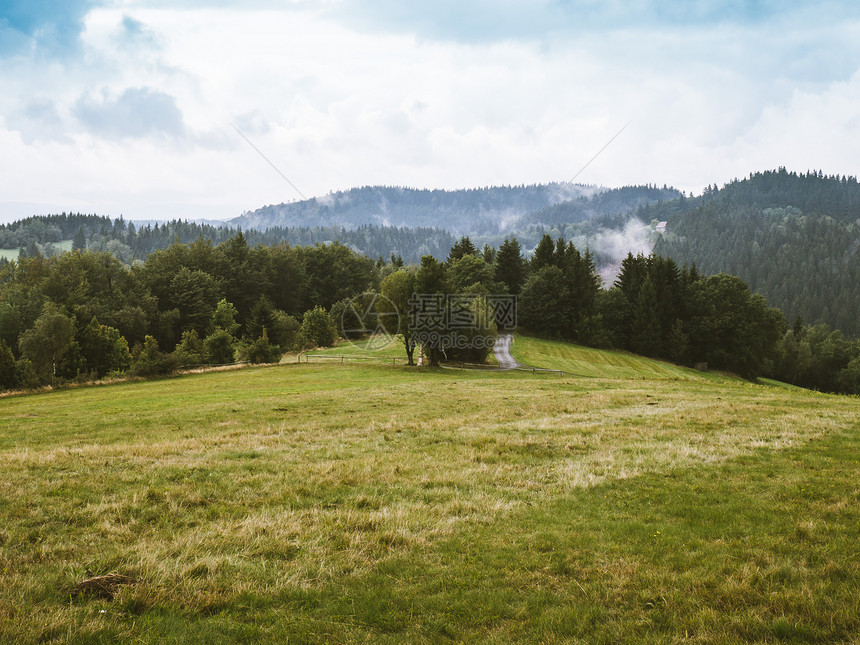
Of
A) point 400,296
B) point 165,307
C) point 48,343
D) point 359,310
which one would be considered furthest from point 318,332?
point 165,307

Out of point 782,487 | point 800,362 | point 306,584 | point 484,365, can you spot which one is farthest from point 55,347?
point 800,362

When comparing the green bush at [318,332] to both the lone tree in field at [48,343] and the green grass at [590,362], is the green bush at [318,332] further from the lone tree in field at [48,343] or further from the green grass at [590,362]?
the lone tree in field at [48,343]

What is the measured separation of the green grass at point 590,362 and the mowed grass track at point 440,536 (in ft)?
147

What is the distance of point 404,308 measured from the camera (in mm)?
51094

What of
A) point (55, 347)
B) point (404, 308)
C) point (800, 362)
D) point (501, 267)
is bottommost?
point (800, 362)

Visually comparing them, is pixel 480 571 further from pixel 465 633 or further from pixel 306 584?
pixel 306 584

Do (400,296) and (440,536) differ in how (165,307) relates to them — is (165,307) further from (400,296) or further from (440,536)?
(440,536)

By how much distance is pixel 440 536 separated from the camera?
26.9 feet

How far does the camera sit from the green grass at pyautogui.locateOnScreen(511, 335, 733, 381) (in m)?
61.4

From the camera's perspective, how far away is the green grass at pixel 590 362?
2419 inches

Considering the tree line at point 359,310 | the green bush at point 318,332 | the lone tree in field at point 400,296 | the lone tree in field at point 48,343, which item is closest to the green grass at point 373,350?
the green bush at point 318,332

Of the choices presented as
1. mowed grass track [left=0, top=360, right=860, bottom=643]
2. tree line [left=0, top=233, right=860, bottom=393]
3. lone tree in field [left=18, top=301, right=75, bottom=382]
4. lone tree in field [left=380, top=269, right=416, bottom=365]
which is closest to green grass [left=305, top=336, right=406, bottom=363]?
tree line [left=0, top=233, right=860, bottom=393]

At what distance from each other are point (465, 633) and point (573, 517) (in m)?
4.18

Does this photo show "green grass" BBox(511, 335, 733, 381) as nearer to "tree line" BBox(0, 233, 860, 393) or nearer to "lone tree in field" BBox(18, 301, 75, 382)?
"tree line" BBox(0, 233, 860, 393)
